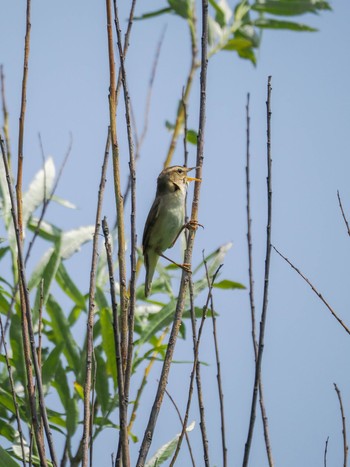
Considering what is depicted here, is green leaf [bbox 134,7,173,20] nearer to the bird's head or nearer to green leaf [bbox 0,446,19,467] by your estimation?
the bird's head

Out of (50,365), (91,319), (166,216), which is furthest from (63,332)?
(91,319)

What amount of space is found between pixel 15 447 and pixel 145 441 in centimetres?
138

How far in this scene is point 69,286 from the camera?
5.54 meters

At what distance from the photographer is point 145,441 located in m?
3.29

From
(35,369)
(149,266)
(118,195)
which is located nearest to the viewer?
(35,369)

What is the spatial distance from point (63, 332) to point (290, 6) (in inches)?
114

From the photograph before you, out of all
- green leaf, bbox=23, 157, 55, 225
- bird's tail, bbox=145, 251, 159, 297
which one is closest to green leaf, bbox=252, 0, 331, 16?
bird's tail, bbox=145, 251, 159, 297

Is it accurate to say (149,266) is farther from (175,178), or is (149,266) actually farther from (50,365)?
(50,365)

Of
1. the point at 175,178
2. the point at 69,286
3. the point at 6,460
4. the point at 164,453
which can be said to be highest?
the point at 175,178

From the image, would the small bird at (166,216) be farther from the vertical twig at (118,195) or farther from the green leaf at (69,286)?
the vertical twig at (118,195)

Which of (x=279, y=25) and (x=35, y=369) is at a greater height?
(x=279, y=25)

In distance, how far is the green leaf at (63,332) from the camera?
5.27 metres

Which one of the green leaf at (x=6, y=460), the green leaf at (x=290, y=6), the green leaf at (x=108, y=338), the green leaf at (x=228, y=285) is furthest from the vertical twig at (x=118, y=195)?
the green leaf at (x=290, y=6)

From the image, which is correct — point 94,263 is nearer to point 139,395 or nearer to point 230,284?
point 139,395
